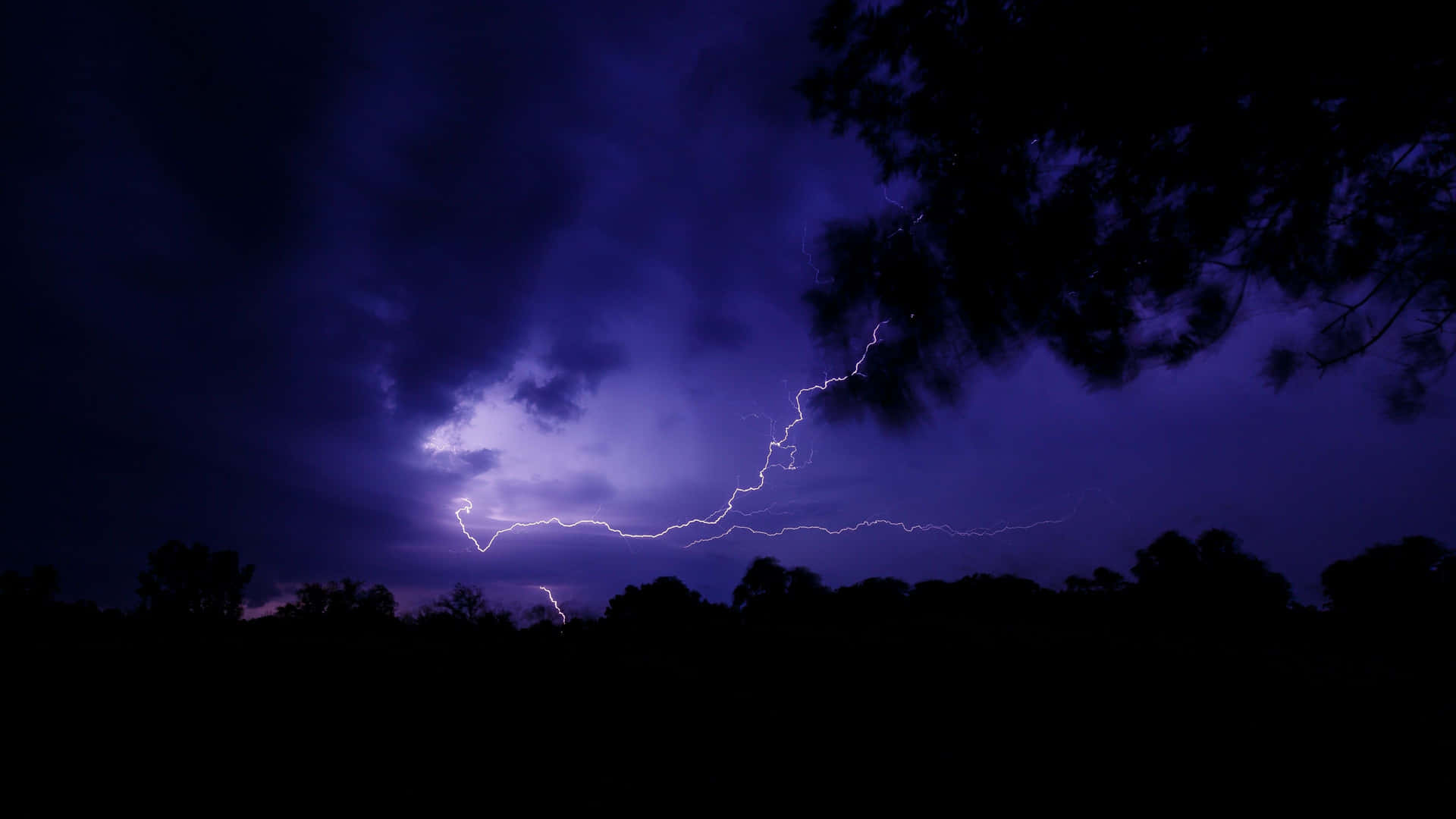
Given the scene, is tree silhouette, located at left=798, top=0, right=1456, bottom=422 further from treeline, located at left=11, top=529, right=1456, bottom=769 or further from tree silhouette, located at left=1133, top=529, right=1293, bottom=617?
tree silhouette, located at left=1133, top=529, right=1293, bottom=617

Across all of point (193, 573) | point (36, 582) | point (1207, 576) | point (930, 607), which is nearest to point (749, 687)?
point (930, 607)

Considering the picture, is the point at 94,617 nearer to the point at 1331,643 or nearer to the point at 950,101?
the point at 950,101

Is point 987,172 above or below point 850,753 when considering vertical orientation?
above

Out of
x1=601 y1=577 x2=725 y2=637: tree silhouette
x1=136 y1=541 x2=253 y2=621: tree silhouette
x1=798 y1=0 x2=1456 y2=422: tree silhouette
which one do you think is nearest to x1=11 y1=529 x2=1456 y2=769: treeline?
x1=601 y1=577 x2=725 y2=637: tree silhouette

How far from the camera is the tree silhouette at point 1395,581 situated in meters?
9.48

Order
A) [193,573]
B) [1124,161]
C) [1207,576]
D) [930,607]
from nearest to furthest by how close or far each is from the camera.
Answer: [1124,161] < [930,607] < [1207,576] < [193,573]

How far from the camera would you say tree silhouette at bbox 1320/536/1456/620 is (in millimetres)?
9484

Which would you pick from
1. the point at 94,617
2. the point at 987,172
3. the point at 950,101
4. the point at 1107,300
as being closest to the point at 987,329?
the point at 1107,300

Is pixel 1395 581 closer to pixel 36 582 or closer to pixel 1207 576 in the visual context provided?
pixel 1207 576

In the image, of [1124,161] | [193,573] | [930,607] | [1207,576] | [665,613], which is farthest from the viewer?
[193,573]

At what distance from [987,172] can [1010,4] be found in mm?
1250

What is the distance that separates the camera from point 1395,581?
1109 centimetres

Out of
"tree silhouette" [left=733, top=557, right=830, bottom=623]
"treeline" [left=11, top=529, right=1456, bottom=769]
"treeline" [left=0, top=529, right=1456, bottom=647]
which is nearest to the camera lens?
"treeline" [left=11, top=529, right=1456, bottom=769]

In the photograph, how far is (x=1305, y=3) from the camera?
3369 millimetres
